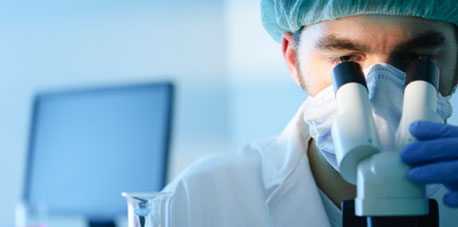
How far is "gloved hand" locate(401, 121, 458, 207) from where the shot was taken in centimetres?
56

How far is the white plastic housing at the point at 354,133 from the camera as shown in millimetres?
582

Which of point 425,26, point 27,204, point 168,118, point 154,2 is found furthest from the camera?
point 154,2

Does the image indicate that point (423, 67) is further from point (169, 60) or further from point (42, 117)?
point (169, 60)

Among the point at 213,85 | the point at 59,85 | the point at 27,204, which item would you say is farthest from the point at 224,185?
the point at 59,85

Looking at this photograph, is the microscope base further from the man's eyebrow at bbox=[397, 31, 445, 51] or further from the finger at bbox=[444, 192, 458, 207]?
the man's eyebrow at bbox=[397, 31, 445, 51]

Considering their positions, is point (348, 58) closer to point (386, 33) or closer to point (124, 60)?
point (386, 33)

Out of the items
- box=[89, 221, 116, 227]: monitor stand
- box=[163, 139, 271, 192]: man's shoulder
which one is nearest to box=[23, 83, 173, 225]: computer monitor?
box=[89, 221, 116, 227]: monitor stand

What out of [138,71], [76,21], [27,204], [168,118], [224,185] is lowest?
[27,204]

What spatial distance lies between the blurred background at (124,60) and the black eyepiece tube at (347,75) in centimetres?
159

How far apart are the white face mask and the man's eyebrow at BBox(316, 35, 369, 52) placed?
0.07 m

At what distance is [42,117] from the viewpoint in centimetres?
188

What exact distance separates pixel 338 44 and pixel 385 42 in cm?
9

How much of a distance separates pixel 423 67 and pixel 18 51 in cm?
223

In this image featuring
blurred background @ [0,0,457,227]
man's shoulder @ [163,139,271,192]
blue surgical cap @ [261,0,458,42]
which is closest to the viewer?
blue surgical cap @ [261,0,458,42]
